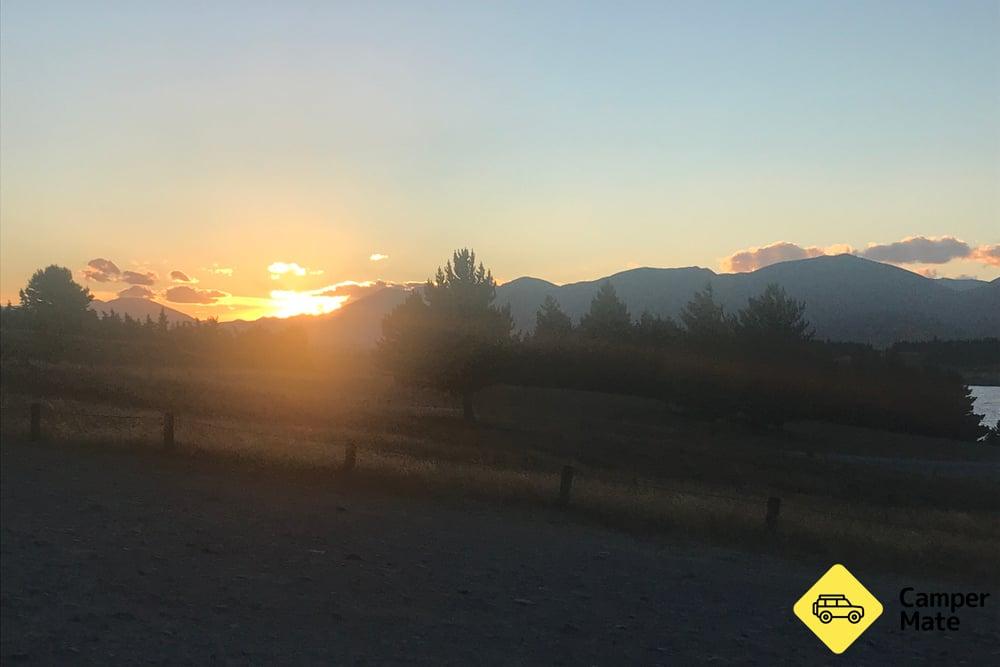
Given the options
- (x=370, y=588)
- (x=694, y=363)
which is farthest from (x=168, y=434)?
(x=694, y=363)

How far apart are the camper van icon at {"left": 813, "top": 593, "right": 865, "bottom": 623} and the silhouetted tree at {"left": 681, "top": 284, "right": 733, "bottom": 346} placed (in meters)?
55.4

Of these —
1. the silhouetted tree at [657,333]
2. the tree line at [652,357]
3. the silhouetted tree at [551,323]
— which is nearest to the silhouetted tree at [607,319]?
the tree line at [652,357]

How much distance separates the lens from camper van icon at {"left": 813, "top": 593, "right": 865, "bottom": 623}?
10906 mm

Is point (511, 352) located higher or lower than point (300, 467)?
higher

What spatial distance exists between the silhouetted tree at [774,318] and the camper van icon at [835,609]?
5653 cm

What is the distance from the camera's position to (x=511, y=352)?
159ft

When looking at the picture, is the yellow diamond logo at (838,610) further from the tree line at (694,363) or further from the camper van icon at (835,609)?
the tree line at (694,363)

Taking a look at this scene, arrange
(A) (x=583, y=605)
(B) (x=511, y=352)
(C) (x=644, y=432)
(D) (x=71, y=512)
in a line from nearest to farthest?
(A) (x=583, y=605)
(D) (x=71, y=512)
(B) (x=511, y=352)
(C) (x=644, y=432)

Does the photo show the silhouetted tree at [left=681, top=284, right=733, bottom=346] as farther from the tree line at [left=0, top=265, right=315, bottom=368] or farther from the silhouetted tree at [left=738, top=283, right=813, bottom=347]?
the tree line at [left=0, top=265, right=315, bottom=368]

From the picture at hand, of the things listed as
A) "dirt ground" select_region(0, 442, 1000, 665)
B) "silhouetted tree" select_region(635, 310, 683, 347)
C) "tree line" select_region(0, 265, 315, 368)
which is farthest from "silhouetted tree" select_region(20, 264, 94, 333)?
"dirt ground" select_region(0, 442, 1000, 665)

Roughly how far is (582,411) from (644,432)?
430 inches

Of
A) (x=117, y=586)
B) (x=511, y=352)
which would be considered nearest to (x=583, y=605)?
(x=117, y=586)

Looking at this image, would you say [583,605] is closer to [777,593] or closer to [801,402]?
[777,593]

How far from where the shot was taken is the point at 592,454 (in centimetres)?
4012
